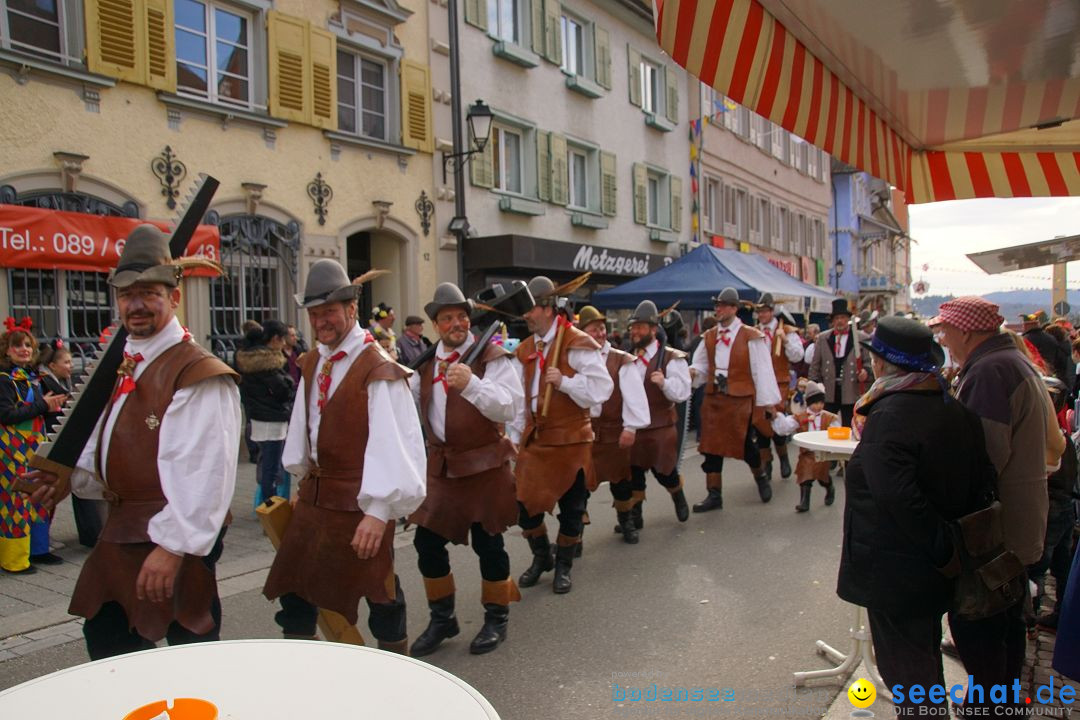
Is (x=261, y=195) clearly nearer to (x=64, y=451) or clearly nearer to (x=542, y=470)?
(x=542, y=470)

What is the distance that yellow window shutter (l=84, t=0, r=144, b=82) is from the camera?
8.57m

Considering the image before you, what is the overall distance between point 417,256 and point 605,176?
19.3 ft

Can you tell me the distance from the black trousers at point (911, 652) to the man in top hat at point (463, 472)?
2043 millimetres

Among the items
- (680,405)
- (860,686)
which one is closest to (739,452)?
(680,405)

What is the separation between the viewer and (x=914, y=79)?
2.72m

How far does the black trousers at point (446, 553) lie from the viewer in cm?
427

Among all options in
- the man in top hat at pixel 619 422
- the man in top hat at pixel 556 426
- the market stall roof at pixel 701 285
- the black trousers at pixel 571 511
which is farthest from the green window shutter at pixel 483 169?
the black trousers at pixel 571 511

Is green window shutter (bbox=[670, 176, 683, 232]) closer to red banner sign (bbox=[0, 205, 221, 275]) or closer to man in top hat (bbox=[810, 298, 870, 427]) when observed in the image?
man in top hat (bbox=[810, 298, 870, 427])

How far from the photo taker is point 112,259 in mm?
8609

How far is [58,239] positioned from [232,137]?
2.62 meters

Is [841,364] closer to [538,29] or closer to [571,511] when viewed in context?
[571,511]

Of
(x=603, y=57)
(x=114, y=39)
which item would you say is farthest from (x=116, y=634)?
(x=603, y=57)

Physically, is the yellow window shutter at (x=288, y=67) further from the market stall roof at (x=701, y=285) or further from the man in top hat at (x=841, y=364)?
the man in top hat at (x=841, y=364)

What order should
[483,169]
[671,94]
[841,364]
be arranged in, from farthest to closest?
[671,94] < [483,169] < [841,364]
